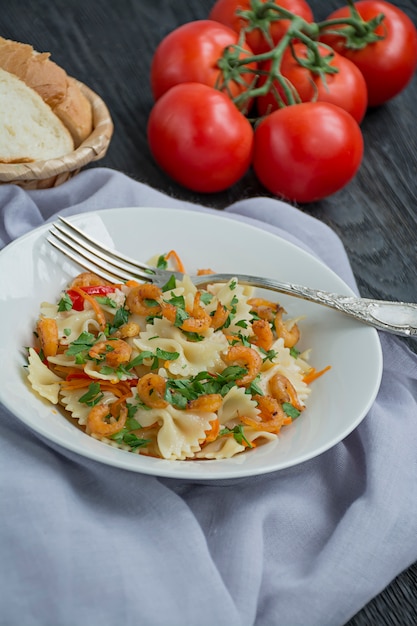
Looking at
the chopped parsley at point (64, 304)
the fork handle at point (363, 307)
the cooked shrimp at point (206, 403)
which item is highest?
the chopped parsley at point (64, 304)

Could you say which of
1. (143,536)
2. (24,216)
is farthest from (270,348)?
(24,216)

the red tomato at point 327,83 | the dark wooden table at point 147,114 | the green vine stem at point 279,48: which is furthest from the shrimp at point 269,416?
the red tomato at point 327,83

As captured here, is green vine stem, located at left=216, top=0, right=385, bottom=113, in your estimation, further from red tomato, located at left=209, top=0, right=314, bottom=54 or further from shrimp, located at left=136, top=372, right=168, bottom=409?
shrimp, located at left=136, top=372, right=168, bottom=409

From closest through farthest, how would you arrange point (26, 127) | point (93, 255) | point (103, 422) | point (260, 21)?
1. point (103, 422)
2. point (93, 255)
3. point (26, 127)
4. point (260, 21)

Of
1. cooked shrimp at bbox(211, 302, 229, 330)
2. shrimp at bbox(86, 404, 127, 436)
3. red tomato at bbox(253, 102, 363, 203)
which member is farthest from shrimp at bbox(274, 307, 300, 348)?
red tomato at bbox(253, 102, 363, 203)

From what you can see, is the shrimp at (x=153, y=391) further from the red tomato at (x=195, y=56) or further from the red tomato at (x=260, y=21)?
the red tomato at (x=260, y=21)

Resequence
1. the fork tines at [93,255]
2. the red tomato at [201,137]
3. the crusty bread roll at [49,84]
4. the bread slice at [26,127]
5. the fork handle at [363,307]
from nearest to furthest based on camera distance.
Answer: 1. the fork handle at [363,307]
2. the fork tines at [93,255]
3. the bread slice at [26,127]
4. the crusty bread roll at [49,84]
5. the red tomato at [201,137]

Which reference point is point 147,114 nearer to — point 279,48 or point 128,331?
point 279,48

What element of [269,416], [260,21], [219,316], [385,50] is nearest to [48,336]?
[219,316]

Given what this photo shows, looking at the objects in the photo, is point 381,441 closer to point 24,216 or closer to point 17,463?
point 17,463
